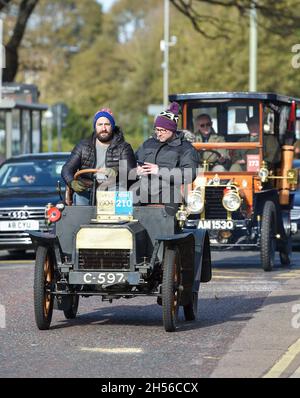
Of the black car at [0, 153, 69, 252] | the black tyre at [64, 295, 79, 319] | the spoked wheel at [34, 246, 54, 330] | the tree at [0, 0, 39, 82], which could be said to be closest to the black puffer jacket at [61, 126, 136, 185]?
the spoked wheel at [34, 246, 54, 330]

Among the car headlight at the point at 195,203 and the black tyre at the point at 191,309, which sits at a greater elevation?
the car headlight at the point at 195,203

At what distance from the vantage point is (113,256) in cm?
1146

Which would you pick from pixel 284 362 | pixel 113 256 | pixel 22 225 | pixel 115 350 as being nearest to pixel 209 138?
pixel 22 225

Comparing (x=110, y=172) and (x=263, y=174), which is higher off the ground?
(x=110, y=172)

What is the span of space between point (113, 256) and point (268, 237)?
21.2 feet

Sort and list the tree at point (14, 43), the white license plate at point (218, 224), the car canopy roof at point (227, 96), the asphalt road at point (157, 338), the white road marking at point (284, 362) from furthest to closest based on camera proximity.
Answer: the tree at point (14, 43) → the car canopy roof at point (227, 96) → the white license plate at point (218, 224) → the asphalt road at point (157, 338) → the white road marking at point (284, 362)

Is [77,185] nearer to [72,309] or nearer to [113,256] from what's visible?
[113,256]

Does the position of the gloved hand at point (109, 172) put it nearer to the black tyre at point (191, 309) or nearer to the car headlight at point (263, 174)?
the black tyre at point (191, 309)

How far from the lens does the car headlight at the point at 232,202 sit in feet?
58.5

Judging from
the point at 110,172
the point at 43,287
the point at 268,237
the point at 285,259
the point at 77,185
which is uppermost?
the point at 110,172

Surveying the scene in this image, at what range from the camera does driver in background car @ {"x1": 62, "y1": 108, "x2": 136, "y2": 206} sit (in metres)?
12.1

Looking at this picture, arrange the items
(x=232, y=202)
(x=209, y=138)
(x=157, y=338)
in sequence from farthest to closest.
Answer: (x=209, y=138), (x=232, y=202), (x=157, y=338)

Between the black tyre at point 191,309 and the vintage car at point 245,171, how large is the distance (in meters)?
5.39

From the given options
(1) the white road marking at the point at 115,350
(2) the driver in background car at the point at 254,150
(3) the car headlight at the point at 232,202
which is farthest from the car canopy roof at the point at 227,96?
(1) the white road marking at the point at 115,350
